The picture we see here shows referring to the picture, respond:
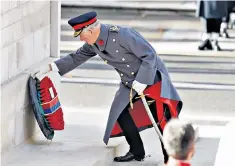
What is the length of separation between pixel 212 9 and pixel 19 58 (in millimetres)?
7737

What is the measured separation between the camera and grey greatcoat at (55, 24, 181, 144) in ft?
29.3

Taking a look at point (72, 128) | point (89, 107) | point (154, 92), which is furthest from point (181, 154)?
point (89, 107)

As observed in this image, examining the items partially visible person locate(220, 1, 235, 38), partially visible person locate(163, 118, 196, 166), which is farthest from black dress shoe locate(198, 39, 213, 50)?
partially visible person locate(163, 118, 196, 166)

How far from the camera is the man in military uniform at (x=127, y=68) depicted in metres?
8.95

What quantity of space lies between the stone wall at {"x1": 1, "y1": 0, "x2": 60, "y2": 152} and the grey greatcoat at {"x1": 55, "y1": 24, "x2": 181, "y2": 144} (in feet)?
2.06

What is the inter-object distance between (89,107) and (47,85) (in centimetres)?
278

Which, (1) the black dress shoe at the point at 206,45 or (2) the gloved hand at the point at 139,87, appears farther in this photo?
(1) the black dress shoe at the point at 206,45

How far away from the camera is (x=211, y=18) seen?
16797 mm

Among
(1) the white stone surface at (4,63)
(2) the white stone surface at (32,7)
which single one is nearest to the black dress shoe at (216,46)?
(2) the white stone surface at (32,7)

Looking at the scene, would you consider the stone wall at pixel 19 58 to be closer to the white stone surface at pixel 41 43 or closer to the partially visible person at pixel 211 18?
the white stone surface at pixel 41 43

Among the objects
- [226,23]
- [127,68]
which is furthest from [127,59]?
[226,23]

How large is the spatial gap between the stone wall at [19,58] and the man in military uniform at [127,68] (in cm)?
47

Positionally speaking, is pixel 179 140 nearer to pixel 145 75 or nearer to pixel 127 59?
pixel 145 75

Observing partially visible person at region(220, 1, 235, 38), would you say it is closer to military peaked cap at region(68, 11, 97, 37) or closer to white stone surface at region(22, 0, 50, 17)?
white stone surface at region(22, 0, 50, 17)
